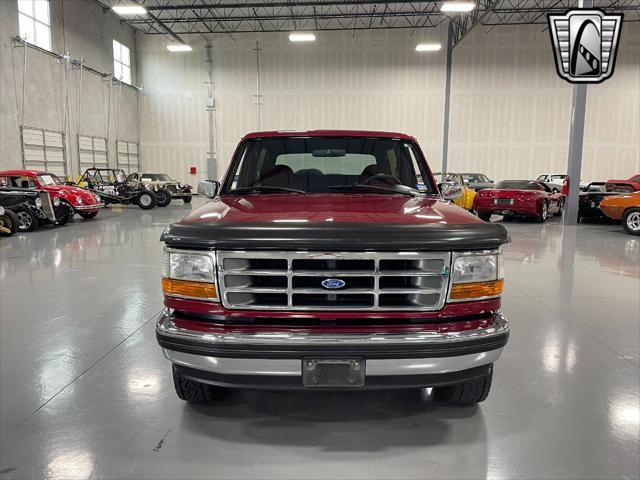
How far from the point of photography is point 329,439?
2271 millimetres

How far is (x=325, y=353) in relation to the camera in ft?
6.29

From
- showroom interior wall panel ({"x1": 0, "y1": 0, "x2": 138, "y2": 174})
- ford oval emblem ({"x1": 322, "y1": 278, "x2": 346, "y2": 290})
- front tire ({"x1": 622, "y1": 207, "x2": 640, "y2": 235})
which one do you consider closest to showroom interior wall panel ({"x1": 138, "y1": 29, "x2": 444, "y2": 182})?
showroom interior wall panel ({"x1": 0, "y1": 0, "x2": 138, "y2": 174})

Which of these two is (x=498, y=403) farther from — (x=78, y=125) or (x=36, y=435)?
(x=78, y=125)

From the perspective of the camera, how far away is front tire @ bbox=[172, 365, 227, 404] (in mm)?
2449

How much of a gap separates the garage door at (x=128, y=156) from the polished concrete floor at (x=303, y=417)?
19.4 m

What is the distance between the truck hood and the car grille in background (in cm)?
965

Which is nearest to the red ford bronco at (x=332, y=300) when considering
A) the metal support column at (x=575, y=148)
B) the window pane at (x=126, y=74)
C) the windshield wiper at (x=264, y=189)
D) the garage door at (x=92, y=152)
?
the windshield wiper at (x=264, y=189)

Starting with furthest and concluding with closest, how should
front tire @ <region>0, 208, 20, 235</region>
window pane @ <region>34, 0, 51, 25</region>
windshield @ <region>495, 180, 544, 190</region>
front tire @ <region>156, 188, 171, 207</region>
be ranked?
1. front tire @ <region>156, 188, 171, 207</region>
2. window pane @ <region>34, 0, 51, 25</region>
3. windshield @ <region>495, 180, 544, 190</region>
4. front tire @ <region>0, 208, 20, 235</region>

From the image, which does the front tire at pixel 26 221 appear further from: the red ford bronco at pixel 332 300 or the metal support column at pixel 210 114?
the metal support column at pixel 210 114

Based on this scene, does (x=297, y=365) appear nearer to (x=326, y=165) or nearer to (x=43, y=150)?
(x=326, y=165)

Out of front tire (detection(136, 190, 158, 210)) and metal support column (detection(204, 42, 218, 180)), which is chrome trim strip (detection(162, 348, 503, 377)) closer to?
→ front tire (detection(136, 190, 158, 210))

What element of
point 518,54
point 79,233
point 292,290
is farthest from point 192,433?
point 518,54

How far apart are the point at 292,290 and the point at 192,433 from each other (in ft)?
3.30

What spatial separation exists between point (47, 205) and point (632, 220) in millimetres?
13380
